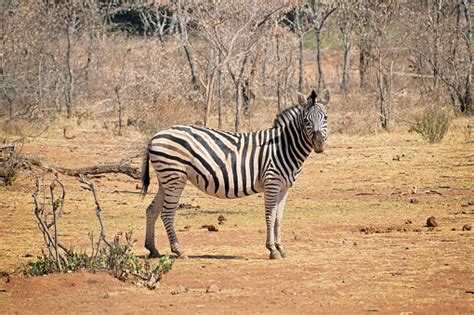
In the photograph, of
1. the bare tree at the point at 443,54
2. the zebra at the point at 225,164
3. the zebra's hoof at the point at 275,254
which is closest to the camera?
the zebra's hoof at the point at 275,254

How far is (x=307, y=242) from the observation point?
10.6 meters

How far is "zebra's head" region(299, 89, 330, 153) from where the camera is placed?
9805mm

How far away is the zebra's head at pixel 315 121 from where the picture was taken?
32.2ft

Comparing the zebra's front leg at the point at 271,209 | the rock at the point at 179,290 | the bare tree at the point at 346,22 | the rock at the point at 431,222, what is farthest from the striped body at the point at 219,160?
the bare tree at the point at 346,22

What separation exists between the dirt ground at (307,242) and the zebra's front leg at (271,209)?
19 cm

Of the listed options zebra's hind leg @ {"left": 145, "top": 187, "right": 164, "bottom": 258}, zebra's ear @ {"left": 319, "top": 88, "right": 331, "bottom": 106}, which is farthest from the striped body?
zebra's ear @ {"left": 319, "top": 88, "right": 331, "bottom": 106}

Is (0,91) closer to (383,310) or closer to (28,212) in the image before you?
(28,212)

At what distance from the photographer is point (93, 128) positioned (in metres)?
26.1

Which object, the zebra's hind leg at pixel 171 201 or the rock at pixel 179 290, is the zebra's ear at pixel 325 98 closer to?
the zebra's hind leg at pixel 171 201

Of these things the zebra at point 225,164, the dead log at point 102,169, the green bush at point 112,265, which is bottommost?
the green bush at point 112,265

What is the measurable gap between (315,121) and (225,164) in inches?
40.3

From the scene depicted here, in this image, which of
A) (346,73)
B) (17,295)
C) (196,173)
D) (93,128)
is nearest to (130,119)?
(93,128)

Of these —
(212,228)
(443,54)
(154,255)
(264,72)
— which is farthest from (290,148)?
(264,72)

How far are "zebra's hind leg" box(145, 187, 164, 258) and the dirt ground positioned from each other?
18.1 inches
